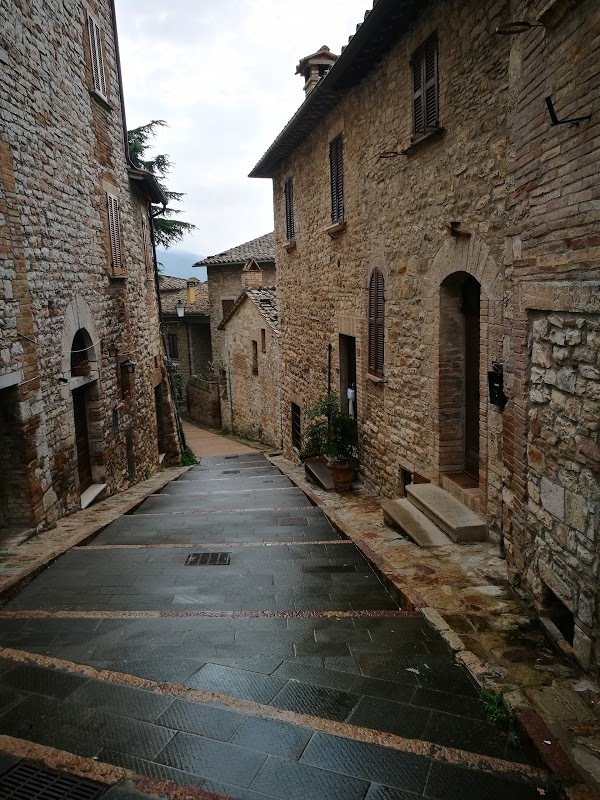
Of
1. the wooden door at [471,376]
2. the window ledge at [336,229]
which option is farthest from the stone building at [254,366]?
the wooden door at [471,376]

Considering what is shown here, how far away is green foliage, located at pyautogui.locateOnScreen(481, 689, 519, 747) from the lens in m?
3.07

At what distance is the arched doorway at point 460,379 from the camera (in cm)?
650

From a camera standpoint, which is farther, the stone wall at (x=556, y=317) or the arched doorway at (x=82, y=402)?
the arched doorway at (x=82, y=402)

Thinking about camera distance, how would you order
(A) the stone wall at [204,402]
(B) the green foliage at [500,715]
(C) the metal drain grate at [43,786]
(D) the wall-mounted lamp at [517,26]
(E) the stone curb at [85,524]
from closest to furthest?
(C) the metal drain grate at [43,786]
(B) the green foliage at [500,715]
(D) the wall-mounted lamp at [517,26]
(E) the stone curb at [85,524]
(A) the stone wall at [204,402]

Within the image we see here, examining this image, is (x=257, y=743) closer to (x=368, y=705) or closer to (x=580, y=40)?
(x=368, y=705)

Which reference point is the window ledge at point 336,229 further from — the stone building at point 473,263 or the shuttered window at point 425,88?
the shuttered window at point 425,88

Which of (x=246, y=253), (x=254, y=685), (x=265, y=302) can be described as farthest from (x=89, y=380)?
(x=246, y=253)

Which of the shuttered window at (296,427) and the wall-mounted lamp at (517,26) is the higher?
the wall-mounted lamp at (517,26)

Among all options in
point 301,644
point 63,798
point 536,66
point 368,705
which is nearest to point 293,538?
point 301,644

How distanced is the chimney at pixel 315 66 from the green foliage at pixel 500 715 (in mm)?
11476

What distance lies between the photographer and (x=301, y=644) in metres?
4.04

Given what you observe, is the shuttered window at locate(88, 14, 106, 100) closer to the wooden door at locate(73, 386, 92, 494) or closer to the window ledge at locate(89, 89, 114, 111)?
the window ledge at locate(89, 89, 114, 111)

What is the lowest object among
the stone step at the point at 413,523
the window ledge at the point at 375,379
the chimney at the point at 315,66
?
the stone step at the point at 413,523

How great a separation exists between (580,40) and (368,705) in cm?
397
